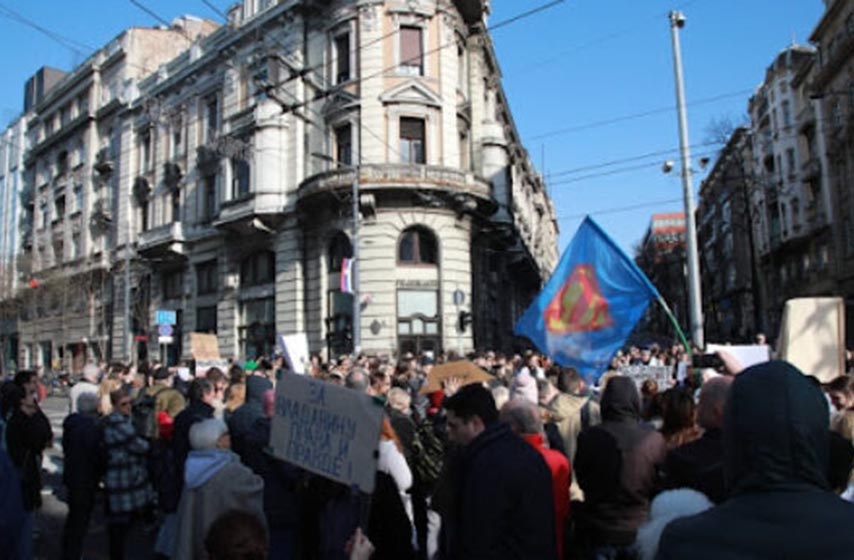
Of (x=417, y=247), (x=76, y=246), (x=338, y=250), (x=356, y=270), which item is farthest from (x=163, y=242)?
(x=356, y=270)

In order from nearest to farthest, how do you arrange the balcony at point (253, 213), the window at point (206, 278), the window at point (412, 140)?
the window at point (412, 140)
the balcony at point (253, 213)
the window at point (206, 278)

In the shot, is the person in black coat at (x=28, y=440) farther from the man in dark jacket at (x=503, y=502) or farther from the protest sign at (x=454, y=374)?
the man in dark jacket at (x=503, y=502)

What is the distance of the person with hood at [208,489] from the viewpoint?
14.0 feet

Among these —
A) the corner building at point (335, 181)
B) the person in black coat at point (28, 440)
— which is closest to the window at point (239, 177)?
the corner building at point (335, 181)

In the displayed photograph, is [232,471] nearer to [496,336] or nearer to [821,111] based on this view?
[496,336]

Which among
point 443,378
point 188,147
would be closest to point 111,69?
point 188,147

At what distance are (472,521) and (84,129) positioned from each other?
157 feet

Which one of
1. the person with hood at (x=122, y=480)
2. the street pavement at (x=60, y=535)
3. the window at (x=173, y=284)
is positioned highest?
the window at (x=173, y=284)

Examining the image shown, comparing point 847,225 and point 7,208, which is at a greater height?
point 7,208

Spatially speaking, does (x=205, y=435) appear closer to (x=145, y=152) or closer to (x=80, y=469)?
(x=80, y=469)

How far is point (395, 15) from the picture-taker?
87.2ft

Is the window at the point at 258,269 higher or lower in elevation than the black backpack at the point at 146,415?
higher

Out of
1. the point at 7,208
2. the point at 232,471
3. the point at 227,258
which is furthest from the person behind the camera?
the point at 7,208

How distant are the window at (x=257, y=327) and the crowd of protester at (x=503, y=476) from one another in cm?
2126
